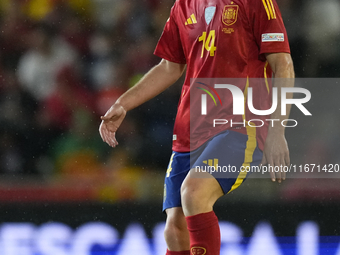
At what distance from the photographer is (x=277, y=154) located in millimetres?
1291

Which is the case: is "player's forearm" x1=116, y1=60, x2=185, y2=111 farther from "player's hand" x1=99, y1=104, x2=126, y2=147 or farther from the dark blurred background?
the dark blurred background

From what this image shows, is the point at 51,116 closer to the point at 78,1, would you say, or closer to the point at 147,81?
the point at 78,1

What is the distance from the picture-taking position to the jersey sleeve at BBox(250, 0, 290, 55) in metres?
1.38

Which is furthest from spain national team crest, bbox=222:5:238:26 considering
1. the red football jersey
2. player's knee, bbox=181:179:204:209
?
player's knee, bbox=181:179:204:209

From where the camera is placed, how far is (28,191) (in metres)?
2.87

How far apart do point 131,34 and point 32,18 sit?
0.74 meters

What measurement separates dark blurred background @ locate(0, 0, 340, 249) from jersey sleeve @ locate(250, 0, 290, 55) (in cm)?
156

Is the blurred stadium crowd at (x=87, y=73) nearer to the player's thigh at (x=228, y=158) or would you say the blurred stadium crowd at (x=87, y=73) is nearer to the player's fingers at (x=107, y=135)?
the player's fingers at (x=107, y=135)

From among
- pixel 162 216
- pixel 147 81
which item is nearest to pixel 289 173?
pixel 162 216

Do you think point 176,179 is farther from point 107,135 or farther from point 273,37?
point 273,37

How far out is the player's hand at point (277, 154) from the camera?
1.27 meters

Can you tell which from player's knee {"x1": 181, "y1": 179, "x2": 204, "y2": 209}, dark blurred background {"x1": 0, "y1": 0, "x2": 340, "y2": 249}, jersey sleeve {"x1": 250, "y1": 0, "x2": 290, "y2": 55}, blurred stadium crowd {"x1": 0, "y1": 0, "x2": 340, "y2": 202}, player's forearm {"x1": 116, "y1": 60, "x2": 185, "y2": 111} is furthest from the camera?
blurred stadium crowd {"x1": 0, "y1": 0, "x2": 340, "y2": 202}

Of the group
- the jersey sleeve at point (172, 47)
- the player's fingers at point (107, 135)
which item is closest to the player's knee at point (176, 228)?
the player's fingers at point (107, 135)

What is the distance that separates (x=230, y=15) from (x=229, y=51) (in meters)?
0.13
